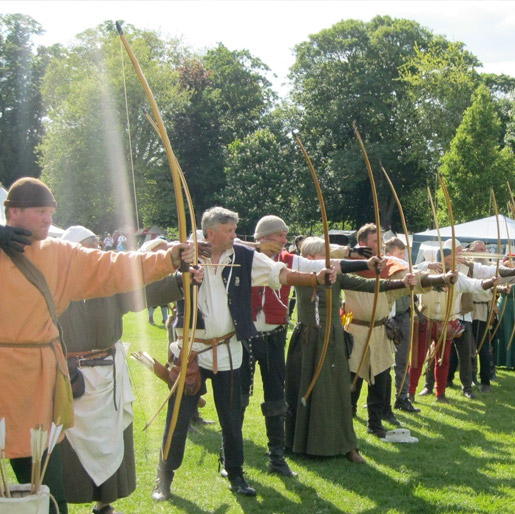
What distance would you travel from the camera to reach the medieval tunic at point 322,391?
5.12 m

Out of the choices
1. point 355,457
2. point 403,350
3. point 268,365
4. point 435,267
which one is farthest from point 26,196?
point 403,350

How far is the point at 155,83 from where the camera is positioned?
32.8 metres

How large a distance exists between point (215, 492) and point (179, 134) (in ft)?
102

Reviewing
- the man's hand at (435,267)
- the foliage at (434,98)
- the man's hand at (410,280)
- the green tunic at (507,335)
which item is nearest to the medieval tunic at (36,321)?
the man's hand at (410,280)

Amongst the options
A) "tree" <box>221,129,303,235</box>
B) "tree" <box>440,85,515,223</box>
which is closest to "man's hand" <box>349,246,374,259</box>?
"tree" <box>440,85,515,223</box>

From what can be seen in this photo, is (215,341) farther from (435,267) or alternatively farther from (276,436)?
(435,267)

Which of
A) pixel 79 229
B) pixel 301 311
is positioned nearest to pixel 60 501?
pixel 79 229

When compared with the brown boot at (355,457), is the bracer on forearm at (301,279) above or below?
above

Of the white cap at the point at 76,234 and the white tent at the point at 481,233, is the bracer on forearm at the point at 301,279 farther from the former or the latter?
the white tent at the point at 481,233

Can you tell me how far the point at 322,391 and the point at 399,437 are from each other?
114 cm

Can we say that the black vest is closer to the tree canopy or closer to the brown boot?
the brown boot

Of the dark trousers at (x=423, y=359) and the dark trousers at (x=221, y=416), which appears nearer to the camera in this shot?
the dark trousers at (x=221, y=416)

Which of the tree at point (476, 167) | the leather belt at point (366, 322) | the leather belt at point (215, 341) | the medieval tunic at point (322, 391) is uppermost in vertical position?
the tree at point (476, 167)

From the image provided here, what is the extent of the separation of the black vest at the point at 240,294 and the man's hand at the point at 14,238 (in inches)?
59.7
